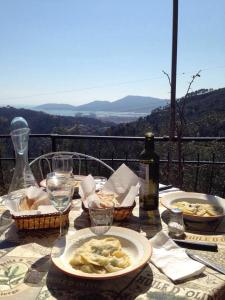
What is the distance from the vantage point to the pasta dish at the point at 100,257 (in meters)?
0.99

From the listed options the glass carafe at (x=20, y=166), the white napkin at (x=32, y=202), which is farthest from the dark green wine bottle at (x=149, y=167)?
the glass carafe at (x=20, y=166)

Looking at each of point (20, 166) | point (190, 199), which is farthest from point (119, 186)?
point (20, 166)

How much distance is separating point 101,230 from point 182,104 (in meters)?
3.51

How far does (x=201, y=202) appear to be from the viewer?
5.49 ft

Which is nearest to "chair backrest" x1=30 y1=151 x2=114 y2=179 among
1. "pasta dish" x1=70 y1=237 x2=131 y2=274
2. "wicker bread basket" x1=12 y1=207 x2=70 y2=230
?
"wicker bread basket" x1=12 y1=207 x2=70 y2=230

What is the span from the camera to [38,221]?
51.8 inches

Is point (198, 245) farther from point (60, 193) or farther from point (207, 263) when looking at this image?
point (60, 193)

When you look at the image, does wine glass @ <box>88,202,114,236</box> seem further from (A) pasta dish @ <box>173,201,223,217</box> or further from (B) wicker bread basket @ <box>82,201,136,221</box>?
(A) pasta dish @ <box>173,201,223,217</box>

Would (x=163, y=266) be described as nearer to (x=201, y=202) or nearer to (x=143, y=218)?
(x=143, y=218)

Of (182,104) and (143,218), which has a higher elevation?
(182,104)

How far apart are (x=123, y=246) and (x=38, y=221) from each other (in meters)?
0.37

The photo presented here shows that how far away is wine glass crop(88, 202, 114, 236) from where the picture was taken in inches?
47.1

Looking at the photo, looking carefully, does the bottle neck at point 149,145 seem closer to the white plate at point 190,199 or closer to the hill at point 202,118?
the white plate at point 190,199

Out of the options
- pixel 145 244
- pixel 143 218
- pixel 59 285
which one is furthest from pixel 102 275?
pixel 143 218
